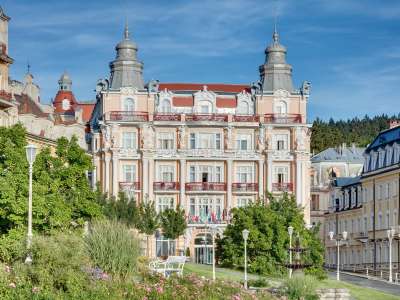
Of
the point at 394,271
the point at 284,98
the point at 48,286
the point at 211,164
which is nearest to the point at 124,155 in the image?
the point at 211,164

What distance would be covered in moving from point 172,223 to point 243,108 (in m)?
16.5

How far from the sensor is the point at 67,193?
2341 inches

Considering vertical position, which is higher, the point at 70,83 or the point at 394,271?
the point at 70,83

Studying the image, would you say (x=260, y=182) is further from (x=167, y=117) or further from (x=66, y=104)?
(x=66, y=104)

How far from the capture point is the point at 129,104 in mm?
106438

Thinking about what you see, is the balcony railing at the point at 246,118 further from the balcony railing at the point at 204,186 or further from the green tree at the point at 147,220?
the green tree at the point at 147,220

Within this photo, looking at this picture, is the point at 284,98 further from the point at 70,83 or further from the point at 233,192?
the point at 70,83

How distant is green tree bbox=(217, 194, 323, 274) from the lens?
80438mm

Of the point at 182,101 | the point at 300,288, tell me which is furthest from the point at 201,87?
the point at 300,288

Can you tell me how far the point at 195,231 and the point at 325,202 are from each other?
36.7 meters

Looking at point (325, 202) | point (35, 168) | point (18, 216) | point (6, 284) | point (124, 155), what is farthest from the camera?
point (325, 202)

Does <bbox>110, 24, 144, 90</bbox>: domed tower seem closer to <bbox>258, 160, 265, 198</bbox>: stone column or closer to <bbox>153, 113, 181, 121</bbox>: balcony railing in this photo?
<bbox>153, 113, 181, 121</bbox>: balcony railing

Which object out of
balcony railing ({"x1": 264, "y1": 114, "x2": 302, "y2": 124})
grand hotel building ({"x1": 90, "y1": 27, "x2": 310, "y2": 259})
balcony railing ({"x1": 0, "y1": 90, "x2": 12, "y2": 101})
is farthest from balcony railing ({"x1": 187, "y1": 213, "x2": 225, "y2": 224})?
balcony railing ({"x1": 0, "y1": 90, "x2": 12, "y2": 101})

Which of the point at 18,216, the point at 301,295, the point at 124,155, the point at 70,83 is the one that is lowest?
the point at 301,295
